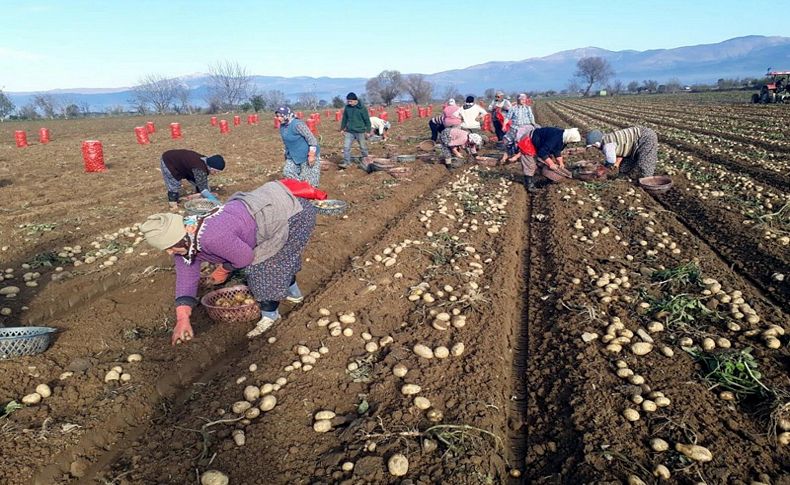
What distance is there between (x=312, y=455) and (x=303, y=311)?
170 centimetres

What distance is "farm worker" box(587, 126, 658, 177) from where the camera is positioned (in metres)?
7.70

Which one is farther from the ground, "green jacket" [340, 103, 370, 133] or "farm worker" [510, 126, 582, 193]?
"green jacket" [340, 103, 370, 133]

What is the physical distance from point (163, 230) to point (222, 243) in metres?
0.42

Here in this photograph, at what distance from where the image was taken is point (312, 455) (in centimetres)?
263

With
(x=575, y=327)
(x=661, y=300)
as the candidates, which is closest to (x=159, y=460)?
(x=575, y=327)

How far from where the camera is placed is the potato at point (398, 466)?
97.0 inches

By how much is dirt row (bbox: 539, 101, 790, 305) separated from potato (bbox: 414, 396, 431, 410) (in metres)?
3.39

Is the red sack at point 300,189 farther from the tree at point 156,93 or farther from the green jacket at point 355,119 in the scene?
the tree at point 156,93

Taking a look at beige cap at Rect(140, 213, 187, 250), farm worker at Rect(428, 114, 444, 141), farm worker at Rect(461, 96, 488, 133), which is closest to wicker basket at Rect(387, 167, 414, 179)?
farm worker at Rect(428, 114, 444, 141)

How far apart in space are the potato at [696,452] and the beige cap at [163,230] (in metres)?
3.31

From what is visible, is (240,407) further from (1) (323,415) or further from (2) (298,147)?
(2) (298,147)

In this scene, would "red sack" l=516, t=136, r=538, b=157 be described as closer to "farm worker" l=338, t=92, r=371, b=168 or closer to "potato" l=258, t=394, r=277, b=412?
"farm worker" l=338, t=92, r=371, b=168

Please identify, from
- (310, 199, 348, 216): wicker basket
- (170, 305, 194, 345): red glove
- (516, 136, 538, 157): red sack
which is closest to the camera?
(170, 305, 194, 345): red glove

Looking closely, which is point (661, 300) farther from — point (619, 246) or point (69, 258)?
point (69, 258)
